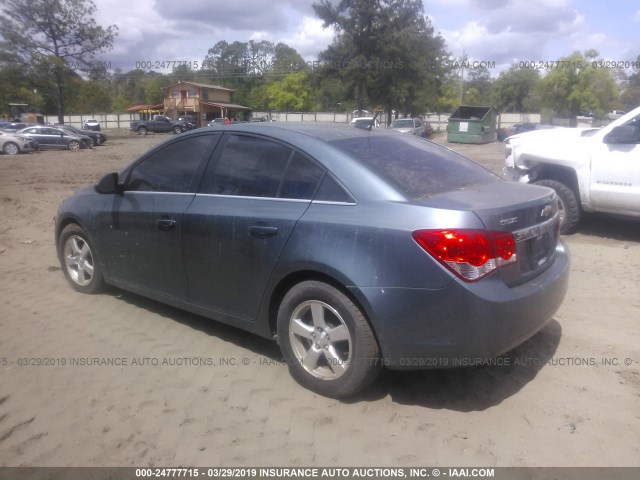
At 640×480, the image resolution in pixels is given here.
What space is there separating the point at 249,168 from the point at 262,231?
0.54 metres

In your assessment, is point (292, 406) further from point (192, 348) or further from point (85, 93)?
point (85, 93)

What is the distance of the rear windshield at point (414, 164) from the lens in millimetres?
3361

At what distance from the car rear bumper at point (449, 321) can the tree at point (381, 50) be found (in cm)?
3424

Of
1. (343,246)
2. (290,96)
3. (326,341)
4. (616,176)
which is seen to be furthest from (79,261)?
(290,96)

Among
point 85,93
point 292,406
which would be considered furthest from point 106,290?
point 85,93

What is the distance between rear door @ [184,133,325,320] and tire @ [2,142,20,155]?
87.0 feet

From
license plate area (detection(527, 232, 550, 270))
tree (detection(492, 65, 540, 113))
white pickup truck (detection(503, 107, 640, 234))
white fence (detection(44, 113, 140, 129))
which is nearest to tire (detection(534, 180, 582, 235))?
white pickup truck (detection(503, 107, 640, 234))

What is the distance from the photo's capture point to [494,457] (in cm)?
279

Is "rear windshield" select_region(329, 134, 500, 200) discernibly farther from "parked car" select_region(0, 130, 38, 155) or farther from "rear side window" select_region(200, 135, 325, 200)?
"parked car" select_region(0, 130, 38, 155)

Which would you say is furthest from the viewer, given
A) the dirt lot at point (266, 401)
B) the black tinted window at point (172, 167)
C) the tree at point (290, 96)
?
the tree at point (290, 96)

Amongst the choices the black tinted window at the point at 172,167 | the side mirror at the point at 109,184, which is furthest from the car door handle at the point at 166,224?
the side mirror at the point at 109,184

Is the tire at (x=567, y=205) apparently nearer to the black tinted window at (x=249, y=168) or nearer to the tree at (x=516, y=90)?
the black tinted window at (x=249, y=168)

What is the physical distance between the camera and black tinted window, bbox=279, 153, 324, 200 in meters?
3.46

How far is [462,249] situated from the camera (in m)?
2.89
